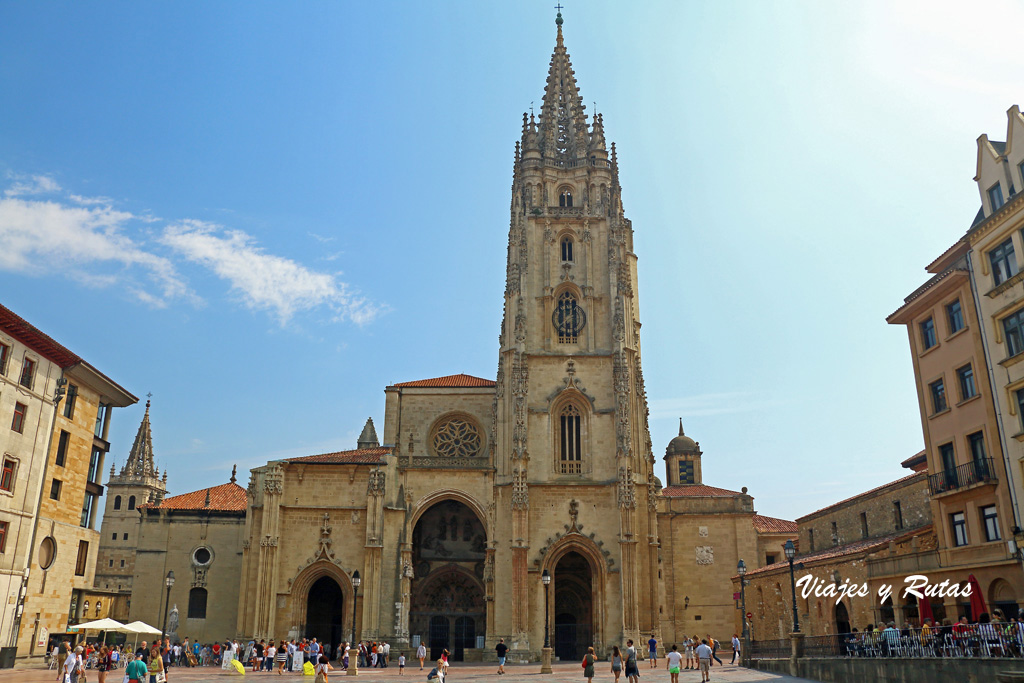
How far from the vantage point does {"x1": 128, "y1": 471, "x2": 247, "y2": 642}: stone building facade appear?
135ft

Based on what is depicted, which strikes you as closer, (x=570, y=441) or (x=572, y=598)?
(x=570, y=441)

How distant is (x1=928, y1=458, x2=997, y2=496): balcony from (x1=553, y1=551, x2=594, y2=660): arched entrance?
63.9 feet

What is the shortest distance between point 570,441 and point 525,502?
442cm

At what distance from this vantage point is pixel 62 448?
3142 centimetres

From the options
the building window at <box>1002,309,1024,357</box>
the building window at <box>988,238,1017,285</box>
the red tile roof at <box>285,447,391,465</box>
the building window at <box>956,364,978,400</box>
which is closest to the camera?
the building window at <box>1002,309,1024,357</box>

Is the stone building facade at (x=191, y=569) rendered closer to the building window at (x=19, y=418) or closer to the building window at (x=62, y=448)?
the building window at (x=62, y=448)

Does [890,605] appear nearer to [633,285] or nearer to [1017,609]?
[1017,609]

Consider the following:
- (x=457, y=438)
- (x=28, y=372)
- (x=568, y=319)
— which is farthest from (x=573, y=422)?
(x=28, y=372)

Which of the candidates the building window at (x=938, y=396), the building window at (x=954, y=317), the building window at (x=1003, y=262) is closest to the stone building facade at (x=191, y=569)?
the building window at (x=938, y=396)

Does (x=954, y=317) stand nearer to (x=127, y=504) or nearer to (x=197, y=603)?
(x=197, y=603)

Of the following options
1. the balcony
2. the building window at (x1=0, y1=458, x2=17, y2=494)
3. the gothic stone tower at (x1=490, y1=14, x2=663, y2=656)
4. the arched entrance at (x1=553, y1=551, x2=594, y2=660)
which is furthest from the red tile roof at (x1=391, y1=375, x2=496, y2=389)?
the balcony

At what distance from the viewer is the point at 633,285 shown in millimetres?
47250

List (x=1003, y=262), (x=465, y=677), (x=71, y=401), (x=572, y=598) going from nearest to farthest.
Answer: (x=1003, y=262) → (x=465, y=677) → (x=71, y=401) → (x=572, y=598)

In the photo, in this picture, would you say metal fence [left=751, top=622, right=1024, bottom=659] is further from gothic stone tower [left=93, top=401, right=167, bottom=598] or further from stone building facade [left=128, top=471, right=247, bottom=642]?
gothic stone tower [left=93, top=401, right=167, bottom=598]
